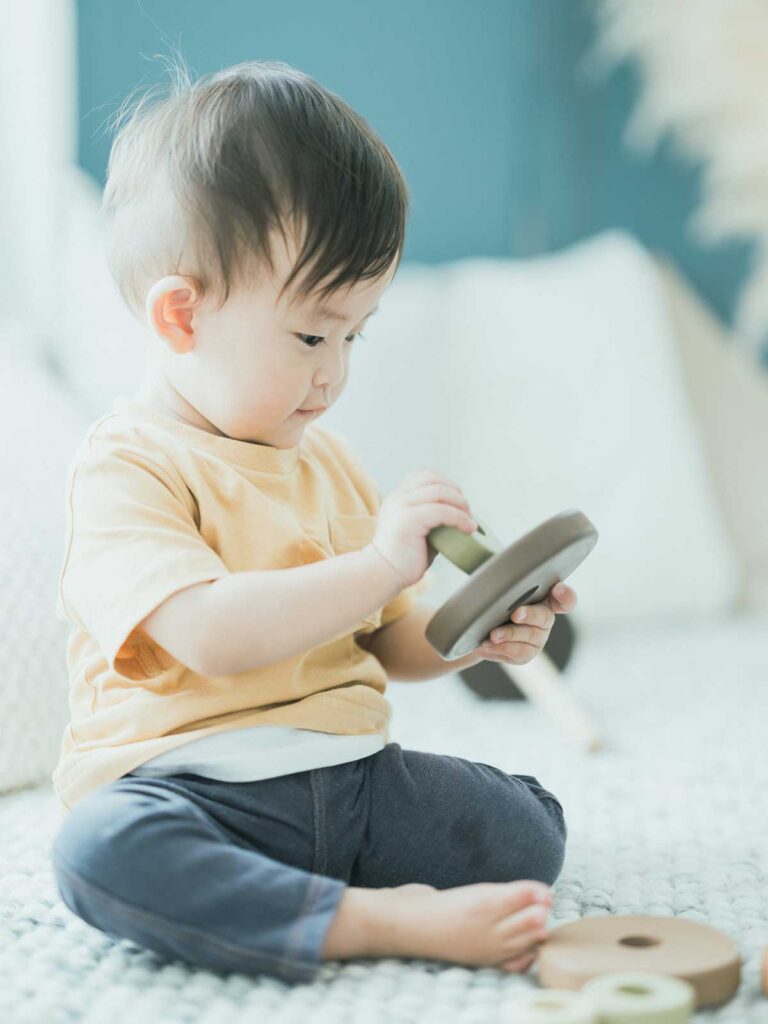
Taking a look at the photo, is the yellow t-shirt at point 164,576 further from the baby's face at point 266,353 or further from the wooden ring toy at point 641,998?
the wooden ring toy at point 641,998

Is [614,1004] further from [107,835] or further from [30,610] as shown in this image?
[30,610]

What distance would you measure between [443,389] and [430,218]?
40 cm

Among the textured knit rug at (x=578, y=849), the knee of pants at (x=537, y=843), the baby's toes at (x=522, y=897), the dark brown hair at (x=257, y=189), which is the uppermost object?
the dark brown hair at (x=257, y=189)

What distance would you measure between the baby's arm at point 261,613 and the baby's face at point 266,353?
13cm

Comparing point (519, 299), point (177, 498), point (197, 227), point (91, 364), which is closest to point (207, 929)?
point (177, 498)

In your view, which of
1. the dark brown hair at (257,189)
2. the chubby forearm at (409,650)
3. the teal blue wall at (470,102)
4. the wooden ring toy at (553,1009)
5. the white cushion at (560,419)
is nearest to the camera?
the wooden ring toy at (553,1009)

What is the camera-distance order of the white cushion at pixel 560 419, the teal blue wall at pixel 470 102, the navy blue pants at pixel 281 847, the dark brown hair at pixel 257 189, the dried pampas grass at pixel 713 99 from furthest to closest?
the dried pampas grass at pixel 713 99
the teal blue wall at pixel 470 102
the white cushion at pixel 560 419
the dark brown hair at pixel 257 189
the navy blue pants at pixel 281 847

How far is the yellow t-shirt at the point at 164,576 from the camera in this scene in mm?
697

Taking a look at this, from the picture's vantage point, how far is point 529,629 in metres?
0.78

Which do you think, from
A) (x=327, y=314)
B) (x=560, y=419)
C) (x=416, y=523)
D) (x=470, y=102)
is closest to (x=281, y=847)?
(x=416, y=523)

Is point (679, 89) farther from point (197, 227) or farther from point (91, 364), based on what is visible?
point (197, 227)

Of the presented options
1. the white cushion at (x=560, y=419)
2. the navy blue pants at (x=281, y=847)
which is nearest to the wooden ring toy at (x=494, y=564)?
the navy blue pants at (x=281, y=847)

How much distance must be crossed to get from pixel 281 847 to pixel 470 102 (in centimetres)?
144

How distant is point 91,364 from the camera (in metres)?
1.48
